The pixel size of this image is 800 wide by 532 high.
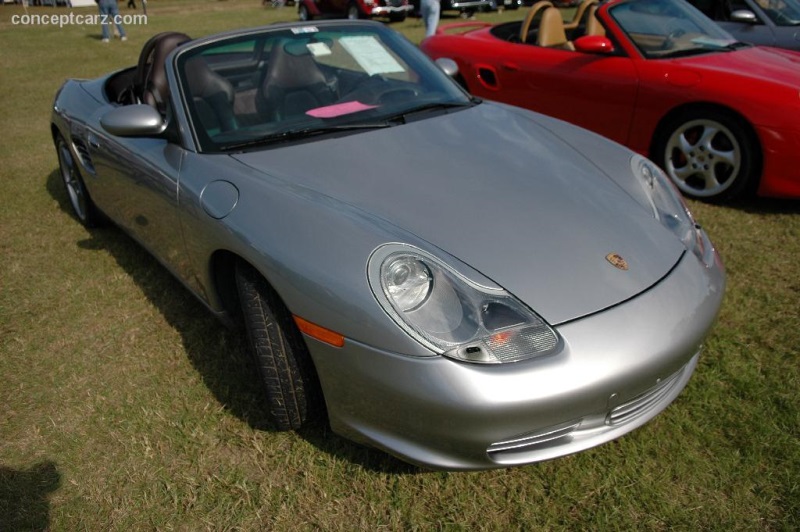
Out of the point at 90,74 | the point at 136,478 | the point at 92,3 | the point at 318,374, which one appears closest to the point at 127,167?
the point at 136,478

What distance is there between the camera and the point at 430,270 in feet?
5.79

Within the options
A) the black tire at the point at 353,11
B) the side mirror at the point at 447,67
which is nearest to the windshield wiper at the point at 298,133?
the side mirror at the point at 447,67

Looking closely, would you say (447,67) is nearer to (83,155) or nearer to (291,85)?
(291,85)

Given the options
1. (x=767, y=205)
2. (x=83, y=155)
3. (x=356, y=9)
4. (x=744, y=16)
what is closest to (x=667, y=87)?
(x=767, y=205)

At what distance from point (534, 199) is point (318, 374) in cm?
90

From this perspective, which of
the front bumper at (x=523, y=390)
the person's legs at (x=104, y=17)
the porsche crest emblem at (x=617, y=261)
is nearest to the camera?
the front bumper at (x=523, y=390)

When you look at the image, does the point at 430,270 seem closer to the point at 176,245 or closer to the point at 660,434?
the point at 660,434

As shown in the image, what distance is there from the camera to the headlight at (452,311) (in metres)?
1.64

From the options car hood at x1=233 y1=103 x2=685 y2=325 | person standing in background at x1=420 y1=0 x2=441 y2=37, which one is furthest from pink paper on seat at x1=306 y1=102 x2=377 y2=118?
person standing in background at x1=420 y1=0 x2=441 y2=37

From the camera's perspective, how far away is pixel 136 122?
2.51m

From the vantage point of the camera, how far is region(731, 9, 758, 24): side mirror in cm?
555

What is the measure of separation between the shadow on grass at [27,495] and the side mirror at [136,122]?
126 centimetres

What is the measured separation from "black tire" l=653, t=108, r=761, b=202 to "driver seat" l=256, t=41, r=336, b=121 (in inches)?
94.1

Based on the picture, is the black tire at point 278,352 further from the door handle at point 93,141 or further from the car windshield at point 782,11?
the car windshield at point 782,11
